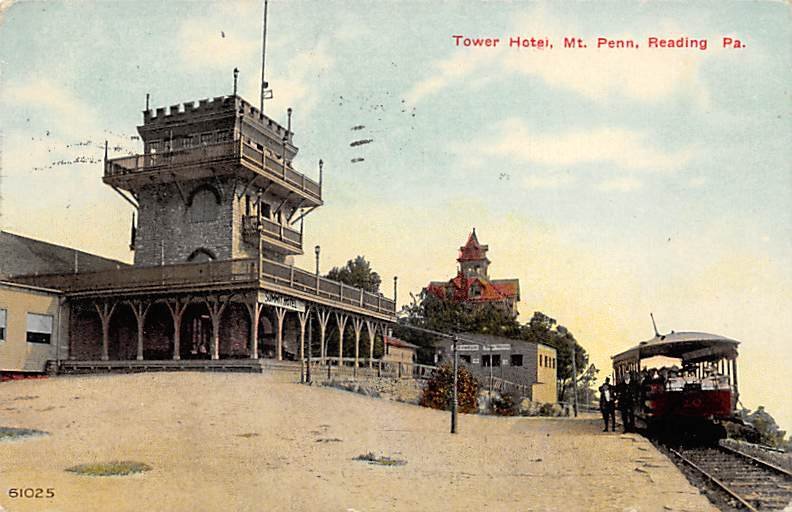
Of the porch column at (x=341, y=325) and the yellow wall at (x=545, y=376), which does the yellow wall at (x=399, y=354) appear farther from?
the yellow wall at (x=545, y=376)

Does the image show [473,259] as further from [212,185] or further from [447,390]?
[212,185]

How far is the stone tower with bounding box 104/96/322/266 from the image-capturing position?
87.5 feet

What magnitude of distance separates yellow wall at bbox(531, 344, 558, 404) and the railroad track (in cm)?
1268

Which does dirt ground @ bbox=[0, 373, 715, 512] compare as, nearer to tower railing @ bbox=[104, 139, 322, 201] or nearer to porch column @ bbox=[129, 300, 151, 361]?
porch column @ bbox=[129, 300, 151, 361]

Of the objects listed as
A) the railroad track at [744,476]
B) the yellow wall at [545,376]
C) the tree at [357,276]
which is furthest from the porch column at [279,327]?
the railroad track at [744,476]

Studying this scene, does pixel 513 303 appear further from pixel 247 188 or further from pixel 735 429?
pixel 247 188

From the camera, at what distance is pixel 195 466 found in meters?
12.5

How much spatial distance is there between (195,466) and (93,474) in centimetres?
142

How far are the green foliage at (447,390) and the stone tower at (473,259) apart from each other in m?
6.46

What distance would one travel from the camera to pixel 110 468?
12.0 meters

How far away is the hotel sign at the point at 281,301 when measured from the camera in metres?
24.6

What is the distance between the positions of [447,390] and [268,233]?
25.5 feet

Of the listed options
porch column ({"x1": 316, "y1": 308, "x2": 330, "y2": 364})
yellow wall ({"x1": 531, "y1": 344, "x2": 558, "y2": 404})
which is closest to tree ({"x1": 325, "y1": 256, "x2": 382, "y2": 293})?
porch column ({"x1": 316, "y1": 308, "x2": 330, "y2": 364})

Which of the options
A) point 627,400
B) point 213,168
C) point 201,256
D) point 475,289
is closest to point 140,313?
point 201,256
